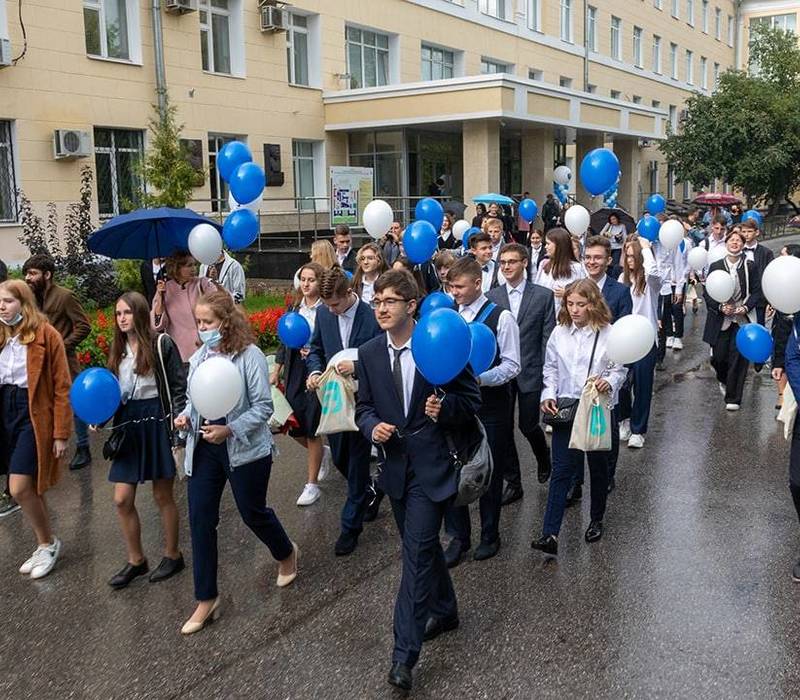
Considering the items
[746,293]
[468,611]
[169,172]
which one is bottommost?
[468,611]

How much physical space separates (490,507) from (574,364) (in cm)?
101

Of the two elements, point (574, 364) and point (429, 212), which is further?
point (429, 212)

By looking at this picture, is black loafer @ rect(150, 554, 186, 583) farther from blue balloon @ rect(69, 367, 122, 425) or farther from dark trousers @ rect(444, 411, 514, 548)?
dark trousers @ rect(444, 411, 514, 548)

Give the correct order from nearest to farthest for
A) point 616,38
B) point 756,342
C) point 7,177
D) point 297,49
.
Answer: point 756,342 < point 7,177 < point 297,49 < point 616,38

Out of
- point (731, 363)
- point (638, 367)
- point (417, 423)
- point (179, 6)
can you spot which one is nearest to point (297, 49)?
point (179, 6)

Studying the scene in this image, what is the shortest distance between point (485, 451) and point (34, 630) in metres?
2.55

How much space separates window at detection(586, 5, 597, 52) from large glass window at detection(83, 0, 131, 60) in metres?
24.0

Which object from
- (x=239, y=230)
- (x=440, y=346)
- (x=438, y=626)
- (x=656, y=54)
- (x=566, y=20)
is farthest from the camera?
(x=656, y=54)

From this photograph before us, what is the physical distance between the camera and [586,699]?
3.64 meters

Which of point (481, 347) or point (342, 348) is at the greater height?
point (481, 347)

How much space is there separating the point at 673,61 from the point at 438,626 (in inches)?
1937

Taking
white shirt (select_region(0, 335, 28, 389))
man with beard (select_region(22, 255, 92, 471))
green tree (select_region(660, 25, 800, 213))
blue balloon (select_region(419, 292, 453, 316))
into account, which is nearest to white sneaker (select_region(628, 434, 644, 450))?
blue balloon (select_region(419, 292, 453, 316))

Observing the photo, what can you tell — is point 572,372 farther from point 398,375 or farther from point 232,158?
point 232,158

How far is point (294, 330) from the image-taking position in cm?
594
